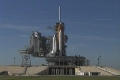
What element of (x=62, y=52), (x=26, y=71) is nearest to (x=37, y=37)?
(x=62, y=52)

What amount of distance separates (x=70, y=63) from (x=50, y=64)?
10.7 m

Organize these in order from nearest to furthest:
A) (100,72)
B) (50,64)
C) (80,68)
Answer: (100,72), (80,68), (50,64)

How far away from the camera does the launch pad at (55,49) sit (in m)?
153

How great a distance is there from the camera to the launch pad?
15262 centimetres

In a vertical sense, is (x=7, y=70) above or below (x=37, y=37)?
below

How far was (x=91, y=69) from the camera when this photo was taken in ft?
445

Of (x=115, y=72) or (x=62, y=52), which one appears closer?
(x=115, y=72)

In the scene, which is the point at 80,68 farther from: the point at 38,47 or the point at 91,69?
the point at 38,47

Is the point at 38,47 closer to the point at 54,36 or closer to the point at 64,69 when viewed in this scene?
the point at 54,36

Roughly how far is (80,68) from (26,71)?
980 inches

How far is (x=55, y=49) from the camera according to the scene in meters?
155

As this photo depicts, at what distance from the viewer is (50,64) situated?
5901 inches

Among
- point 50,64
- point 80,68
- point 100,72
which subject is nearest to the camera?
point 100,72

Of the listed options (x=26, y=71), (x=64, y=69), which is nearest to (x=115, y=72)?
(x=64, y=69)
